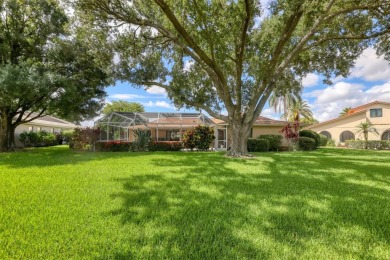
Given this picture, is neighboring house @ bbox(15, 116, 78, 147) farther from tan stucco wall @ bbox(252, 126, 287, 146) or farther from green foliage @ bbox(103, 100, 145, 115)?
tan stucco wall @ bbox(252, 126, 287, 146)

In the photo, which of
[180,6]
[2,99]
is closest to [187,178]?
[180,6]

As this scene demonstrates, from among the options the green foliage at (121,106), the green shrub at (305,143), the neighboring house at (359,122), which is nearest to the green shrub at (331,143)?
the neighboring house at (359,122)

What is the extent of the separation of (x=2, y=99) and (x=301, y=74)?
64.6 feet

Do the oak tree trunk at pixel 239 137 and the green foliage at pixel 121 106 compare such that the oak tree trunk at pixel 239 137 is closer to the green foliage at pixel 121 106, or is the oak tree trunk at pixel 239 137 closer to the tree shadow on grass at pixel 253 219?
the tree shadow on grass at pixel 253 219

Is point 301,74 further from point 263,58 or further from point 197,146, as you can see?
point 197,146

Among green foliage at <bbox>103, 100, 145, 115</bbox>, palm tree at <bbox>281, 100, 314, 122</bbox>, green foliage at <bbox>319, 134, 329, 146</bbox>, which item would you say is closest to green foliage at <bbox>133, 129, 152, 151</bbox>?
green foliage at <bbox>319, 134, 329, 146</bbox>

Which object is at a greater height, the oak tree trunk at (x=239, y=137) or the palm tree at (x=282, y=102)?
the palm tree at (x=282, y=102)

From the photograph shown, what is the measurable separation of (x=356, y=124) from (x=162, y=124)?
1020 inches

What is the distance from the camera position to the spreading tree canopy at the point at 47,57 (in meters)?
13.7

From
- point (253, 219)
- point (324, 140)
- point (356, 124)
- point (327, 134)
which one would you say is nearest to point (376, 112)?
point (356, 124)

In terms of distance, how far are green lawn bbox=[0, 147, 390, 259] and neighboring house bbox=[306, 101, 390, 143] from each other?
28368mm

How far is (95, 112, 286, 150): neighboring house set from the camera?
800 inches

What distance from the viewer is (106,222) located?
11.5ft

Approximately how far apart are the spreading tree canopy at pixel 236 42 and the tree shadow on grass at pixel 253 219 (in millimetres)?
7095
